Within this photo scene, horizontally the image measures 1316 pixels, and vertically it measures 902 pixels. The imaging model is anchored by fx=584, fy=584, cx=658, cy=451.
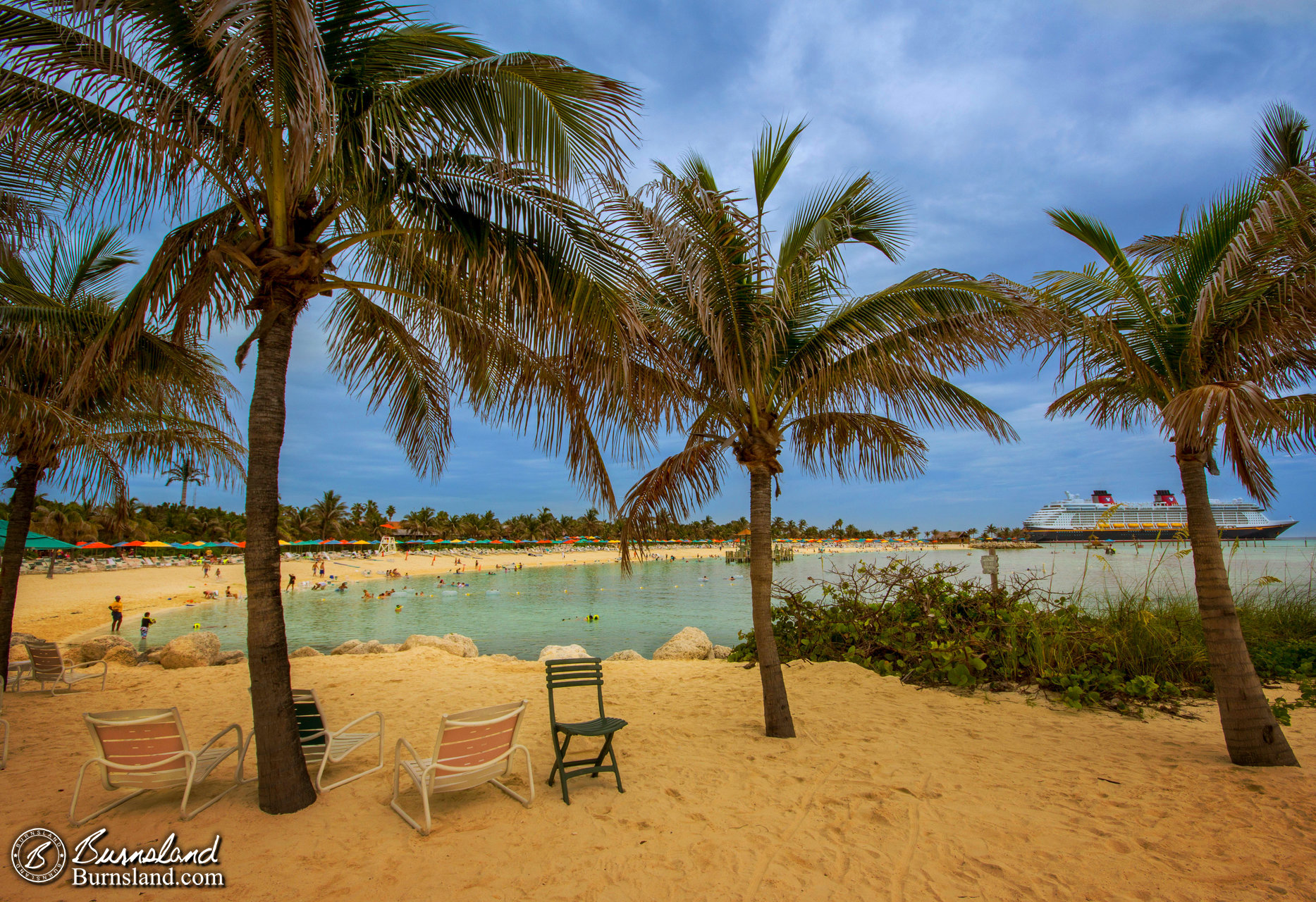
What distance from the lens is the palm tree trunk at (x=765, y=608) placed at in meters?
5.83

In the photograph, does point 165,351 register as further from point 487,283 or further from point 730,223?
point 730,223

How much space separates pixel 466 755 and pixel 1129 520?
262 feet

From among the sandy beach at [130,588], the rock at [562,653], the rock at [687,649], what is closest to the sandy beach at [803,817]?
the sandy beach at [130,588]

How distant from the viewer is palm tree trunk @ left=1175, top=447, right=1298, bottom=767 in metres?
4.78

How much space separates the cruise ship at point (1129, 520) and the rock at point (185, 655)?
1879 inches

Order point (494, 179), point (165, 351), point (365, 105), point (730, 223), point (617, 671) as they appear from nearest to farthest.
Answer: point (365, 105)
point (494, 179)
point (730, 223)
point (165, 351)
point (617, 671)

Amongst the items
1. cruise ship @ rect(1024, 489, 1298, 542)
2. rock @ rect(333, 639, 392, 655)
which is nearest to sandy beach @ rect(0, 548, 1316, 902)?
rock @ rect(333, 639, 392, 655)

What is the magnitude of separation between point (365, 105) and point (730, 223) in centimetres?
319

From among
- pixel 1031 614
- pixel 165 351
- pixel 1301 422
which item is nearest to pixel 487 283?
pixel 165 351

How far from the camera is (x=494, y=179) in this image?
440 centimetres

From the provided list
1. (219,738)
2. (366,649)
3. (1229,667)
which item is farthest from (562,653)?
(1229,667)

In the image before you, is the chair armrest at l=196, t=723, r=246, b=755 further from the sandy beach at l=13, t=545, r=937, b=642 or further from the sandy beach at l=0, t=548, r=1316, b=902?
the sandy beach at l=13, t=545, r=937, b=642
